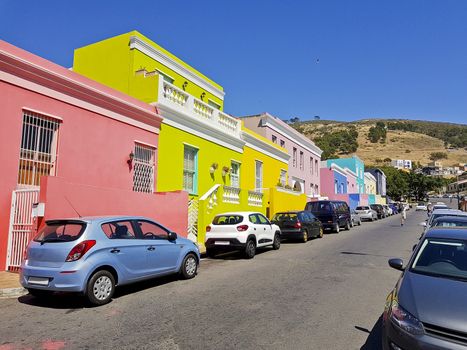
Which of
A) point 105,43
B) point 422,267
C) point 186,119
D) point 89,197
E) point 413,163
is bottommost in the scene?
point 422,267

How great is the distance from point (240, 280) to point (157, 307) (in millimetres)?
2837

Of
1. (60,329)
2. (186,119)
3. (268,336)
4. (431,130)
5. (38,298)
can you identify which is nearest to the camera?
(268,336)

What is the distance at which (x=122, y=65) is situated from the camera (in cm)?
1661

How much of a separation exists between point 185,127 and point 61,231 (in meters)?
9.81

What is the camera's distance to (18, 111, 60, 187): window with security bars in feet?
33.7

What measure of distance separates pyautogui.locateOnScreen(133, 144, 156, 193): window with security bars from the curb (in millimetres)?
6324

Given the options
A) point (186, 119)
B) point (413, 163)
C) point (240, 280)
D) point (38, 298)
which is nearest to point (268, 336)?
point (240, 280)

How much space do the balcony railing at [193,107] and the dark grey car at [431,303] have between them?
1212cm

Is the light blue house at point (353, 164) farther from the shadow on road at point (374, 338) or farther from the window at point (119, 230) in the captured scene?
the shadow on road at point (374, 338)

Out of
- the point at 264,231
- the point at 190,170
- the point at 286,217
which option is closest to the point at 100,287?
the point at 264,231

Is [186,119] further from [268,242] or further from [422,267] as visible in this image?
[422,267]

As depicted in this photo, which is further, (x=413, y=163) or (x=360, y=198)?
(x=413, y=163)

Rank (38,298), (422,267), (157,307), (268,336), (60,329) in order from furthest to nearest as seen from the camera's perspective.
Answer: (38,298) → (157,307) → (60,329) → (268,336) → (422,267)

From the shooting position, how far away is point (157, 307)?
22.1 ft
